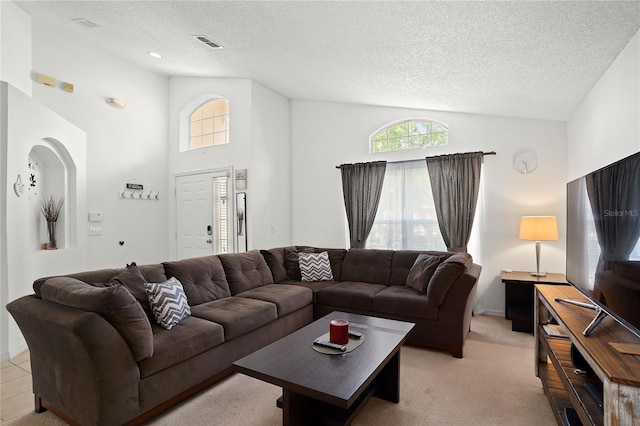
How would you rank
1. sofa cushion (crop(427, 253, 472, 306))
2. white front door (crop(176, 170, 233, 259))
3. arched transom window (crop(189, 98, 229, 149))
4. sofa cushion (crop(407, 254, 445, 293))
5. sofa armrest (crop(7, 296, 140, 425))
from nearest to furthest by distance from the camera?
1. sofa armrest (crop(7, 296, 140, 425))
2. sofa cushion (crop(427, 253, 472, 306))
3. sofa cushion (crop(407, 254, 445, 293))
4. white front door (crop(176, 170, 233, 259))
5. arched transom window (crop(189, 98, 229, 149))

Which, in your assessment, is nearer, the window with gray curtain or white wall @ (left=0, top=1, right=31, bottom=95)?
white wall @ (left=0, top=1, right=31, bottom=95)

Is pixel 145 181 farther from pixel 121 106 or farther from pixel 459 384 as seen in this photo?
pixel 459 384

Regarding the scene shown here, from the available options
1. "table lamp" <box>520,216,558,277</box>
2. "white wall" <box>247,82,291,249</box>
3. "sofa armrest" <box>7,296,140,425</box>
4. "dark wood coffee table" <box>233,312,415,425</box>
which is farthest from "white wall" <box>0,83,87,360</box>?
"table lamp" <box>520,216,558,277</box>

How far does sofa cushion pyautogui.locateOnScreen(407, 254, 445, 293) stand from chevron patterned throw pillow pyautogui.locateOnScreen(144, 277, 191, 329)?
2186mm

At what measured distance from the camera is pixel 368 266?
4.02m

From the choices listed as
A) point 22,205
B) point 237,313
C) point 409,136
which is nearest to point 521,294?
point 409,136

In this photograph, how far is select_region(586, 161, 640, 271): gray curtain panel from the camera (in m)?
1.38

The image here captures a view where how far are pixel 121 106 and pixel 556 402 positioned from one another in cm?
588

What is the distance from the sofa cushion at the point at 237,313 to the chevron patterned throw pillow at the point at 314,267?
3.53ft

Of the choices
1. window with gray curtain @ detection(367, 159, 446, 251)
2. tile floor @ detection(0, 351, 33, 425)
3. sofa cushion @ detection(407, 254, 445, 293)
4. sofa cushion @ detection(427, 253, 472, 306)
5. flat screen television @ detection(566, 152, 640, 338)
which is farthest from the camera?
window with gray curtain @ detection(367, 159, 446, 251)

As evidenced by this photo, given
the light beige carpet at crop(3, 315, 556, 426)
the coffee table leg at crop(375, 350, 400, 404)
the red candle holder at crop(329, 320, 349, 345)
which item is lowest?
the light beige carpet at crop(3, 315, 556, 426)

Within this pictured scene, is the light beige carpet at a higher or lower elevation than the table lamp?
lower

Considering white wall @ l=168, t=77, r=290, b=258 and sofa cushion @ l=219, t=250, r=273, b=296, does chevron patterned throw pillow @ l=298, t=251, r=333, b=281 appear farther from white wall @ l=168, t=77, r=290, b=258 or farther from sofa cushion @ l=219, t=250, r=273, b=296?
white wall @ l=168, t=77, r=290, b=258

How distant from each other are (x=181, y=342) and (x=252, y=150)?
10.5ft
